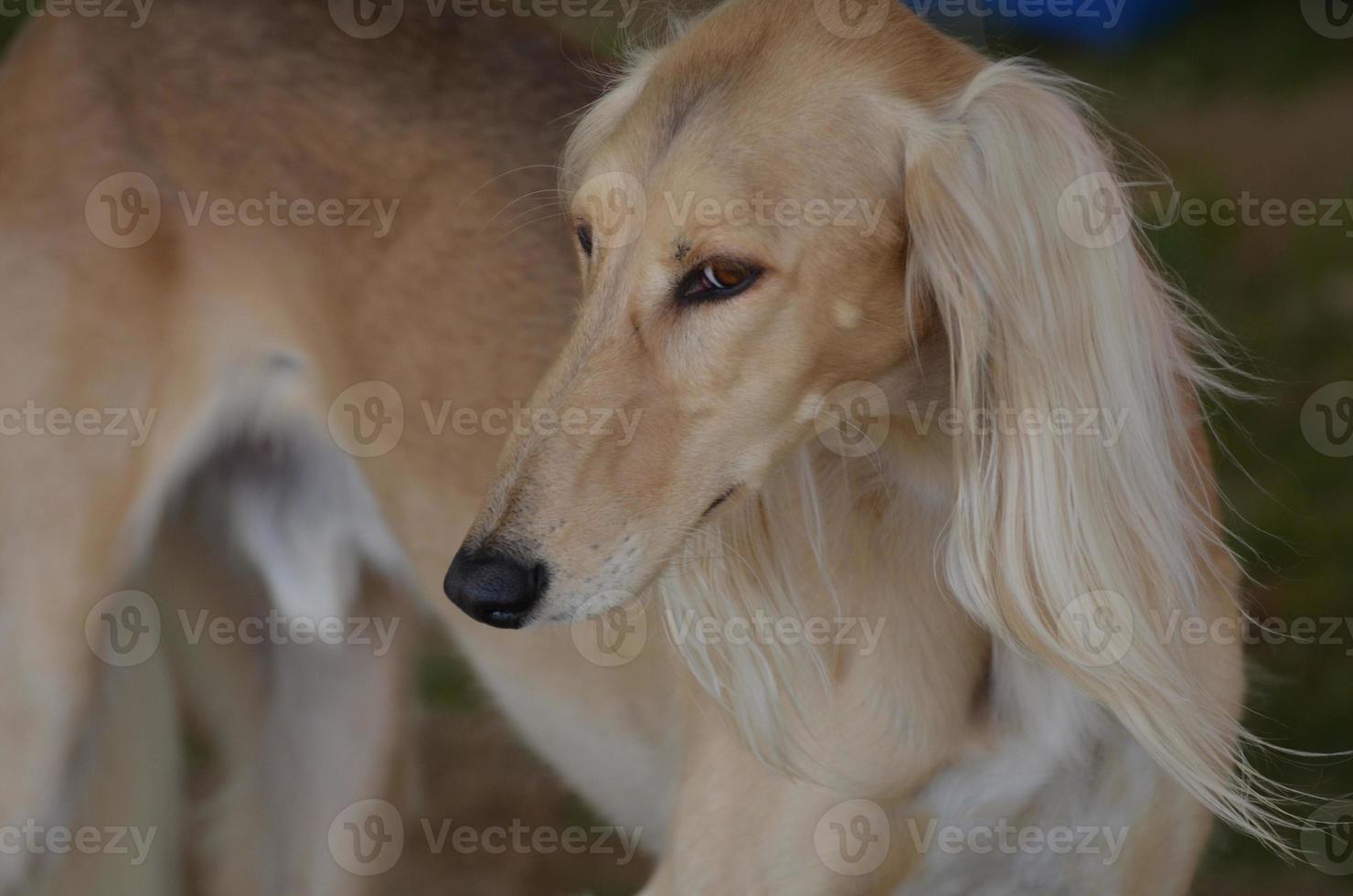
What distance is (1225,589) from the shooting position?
220 centimetres

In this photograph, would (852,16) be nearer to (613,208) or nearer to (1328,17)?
(613,208)

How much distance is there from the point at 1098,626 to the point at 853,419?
36 centimetres

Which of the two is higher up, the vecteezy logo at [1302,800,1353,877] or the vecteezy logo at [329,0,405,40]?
the vecteezy logo at [329,0,405,40]

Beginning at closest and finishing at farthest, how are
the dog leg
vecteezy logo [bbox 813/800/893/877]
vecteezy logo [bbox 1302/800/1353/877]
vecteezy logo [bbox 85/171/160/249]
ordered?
vecteezy logo [bbox 813/800/893/877] → vecteezy logo [bbox 85/171/160/249] → the dog leg → vecteezy logo [bbox 1302/800/1353/877]

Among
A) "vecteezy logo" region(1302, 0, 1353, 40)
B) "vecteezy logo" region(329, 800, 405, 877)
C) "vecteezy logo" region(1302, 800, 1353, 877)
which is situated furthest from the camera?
"vecteezy logo" region(1302, 0, 1353, 40)

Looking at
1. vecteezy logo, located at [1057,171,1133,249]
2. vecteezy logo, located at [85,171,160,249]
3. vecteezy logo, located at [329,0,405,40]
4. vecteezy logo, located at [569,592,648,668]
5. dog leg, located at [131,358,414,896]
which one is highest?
Result: vecteezy logo, located at [1057,171,1133,249]

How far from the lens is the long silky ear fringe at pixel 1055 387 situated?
5.89 ft

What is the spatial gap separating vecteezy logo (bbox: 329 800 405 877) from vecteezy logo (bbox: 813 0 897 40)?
6.64 feet

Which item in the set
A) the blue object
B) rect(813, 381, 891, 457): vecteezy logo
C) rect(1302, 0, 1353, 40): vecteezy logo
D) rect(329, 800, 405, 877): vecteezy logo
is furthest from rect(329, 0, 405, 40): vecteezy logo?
rect(1302, 0, 1353, 40): vecteezy logo

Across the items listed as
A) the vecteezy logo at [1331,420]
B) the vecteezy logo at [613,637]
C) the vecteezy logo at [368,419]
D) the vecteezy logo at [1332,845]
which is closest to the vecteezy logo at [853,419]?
the vecteezy logo at [613,637]

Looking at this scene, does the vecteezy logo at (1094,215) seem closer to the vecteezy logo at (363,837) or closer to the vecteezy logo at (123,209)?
the vecteezy logo at (123,209)

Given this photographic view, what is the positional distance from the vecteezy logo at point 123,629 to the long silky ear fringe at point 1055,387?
1480 mm

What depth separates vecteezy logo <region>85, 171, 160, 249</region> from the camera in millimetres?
2660

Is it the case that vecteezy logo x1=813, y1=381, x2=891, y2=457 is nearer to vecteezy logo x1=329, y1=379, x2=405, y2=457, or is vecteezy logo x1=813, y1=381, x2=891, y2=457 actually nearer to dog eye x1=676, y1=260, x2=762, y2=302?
dog eye x1=676, y1=260, x2=762, y2=302
